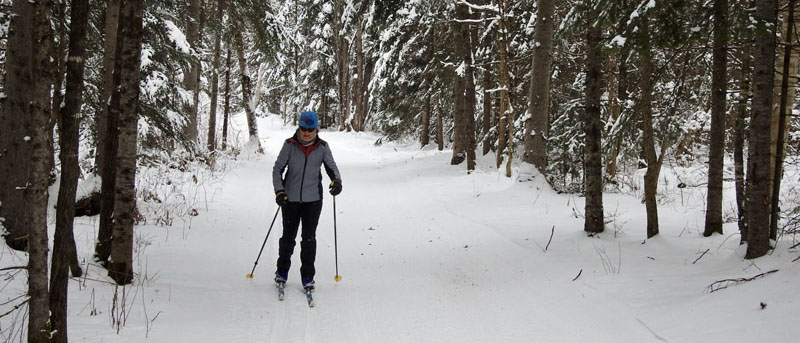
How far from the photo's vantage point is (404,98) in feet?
77.5

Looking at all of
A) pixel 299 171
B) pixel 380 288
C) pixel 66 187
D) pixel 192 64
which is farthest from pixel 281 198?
pixel 192 64

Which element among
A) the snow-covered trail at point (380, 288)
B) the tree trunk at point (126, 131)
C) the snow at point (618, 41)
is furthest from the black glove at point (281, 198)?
the snow at point (618, 41)

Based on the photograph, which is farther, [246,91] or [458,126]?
[246,91]

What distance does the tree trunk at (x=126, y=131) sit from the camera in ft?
15.9

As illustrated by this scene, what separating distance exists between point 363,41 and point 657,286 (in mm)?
34393

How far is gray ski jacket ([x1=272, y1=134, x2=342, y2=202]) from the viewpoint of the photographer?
5859 millimetres

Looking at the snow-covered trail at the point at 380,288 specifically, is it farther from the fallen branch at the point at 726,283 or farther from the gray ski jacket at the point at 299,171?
the gray ski jacket at the point at 299,171

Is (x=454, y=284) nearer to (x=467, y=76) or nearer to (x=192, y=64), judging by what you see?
(x=192, y=64)

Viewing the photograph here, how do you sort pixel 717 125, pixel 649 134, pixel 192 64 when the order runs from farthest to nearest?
1. pixel 192 64
2. pixel 649 134
3. pixel 717 125

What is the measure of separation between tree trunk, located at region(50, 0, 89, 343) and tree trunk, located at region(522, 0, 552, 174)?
9872mm

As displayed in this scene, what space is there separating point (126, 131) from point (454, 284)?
3857mm

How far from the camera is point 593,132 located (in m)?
7.29

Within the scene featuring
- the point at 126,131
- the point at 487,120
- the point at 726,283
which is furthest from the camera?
the point at 487,120

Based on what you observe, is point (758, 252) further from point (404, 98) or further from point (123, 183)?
point (404, 98)
